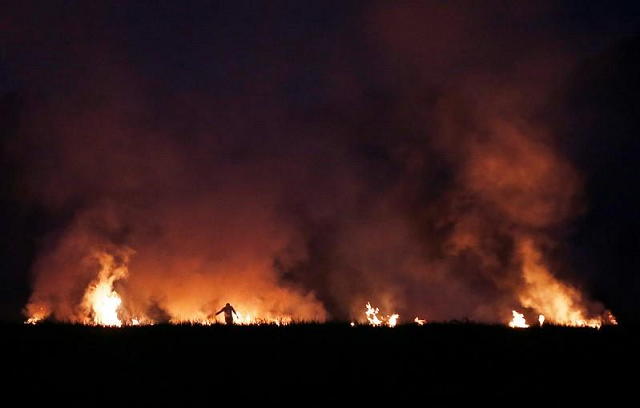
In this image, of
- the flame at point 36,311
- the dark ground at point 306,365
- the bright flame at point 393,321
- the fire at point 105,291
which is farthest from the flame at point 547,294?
the flame at point 36,311

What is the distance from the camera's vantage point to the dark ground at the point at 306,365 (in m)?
7.23

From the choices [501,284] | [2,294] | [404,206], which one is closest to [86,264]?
[2,294]

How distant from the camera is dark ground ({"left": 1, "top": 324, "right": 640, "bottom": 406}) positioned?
23.7 ft

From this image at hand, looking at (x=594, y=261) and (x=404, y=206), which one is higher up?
(x=404, y=206)

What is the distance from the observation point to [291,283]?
31.1m

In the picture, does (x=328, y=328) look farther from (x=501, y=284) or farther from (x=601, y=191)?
(x=601, y=191)

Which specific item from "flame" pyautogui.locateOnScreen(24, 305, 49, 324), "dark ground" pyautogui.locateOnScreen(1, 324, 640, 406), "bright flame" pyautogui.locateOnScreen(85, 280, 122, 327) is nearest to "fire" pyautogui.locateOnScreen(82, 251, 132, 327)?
"bright flame" pyautogui.locateOnScreen(85, 280, 122, 327)

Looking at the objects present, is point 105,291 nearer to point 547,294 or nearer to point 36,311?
point 36,311

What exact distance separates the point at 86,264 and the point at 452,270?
721 inches

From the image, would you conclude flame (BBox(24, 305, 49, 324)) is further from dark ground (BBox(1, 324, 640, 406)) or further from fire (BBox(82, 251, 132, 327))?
dark ground (BBox(1, 324, 640, 406))

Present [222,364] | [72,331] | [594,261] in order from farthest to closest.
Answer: [594,261]
[72,331]
[222,364]

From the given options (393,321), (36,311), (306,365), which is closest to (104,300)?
(36,311)

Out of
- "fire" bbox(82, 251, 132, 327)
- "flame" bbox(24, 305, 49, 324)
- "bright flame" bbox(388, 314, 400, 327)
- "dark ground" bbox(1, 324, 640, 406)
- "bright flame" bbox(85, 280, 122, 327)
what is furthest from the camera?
"flame" bbox(24, 305, 49, 324)

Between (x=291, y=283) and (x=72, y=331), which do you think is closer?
(x=72, y=331)
